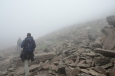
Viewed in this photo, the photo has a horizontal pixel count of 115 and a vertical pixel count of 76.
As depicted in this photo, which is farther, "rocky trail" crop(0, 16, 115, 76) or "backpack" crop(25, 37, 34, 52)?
"backpack" crop(25, 37, 34, 52)

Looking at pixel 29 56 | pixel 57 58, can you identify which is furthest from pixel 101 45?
pixel 29 56

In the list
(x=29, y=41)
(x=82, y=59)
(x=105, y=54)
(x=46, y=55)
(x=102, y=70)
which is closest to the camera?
(x=102, y=70)

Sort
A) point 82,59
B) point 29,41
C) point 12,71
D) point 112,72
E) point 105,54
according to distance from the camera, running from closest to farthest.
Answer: point 112,72, point 29,41, point 105,54, point 82,59, point 12,71

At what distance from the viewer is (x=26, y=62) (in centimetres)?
778

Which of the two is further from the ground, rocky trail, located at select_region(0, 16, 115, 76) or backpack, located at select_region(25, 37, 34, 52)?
backpack, located at select_region(25, 37, 34, 52)

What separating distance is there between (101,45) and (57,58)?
11.5ft

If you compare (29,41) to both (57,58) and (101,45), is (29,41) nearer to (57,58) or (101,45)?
(57,58)

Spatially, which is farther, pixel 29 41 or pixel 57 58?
pixel 57 58

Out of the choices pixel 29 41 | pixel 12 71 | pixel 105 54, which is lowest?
pixel 12 71

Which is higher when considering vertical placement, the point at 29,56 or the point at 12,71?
the point at 29,56

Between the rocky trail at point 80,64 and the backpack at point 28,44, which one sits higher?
the backpack at point 28,44

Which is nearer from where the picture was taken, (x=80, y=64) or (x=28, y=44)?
(x=28, y=44)

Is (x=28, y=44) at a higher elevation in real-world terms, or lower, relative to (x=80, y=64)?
higher

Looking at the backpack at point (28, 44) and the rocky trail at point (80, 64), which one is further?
the backpack at point (28, 44)
